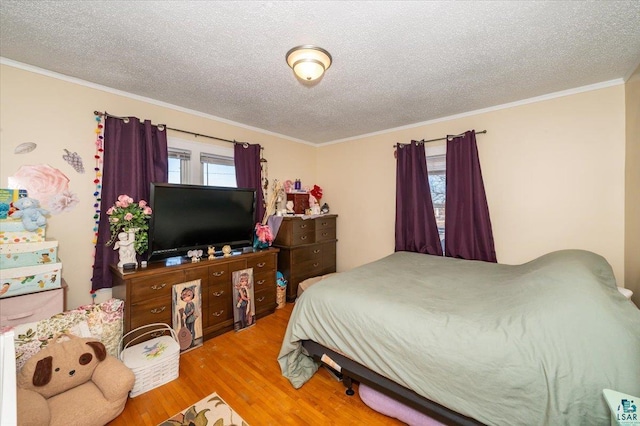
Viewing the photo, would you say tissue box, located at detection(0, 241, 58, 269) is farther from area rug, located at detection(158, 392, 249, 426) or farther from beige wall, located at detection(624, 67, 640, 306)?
beige wall, located at detection(624, 67, 640, 306)

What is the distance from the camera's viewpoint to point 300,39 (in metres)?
Result: 1.70

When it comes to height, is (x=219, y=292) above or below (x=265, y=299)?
above

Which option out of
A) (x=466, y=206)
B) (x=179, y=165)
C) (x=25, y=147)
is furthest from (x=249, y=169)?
(x=466, y=206)

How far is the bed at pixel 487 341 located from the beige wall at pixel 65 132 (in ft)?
6.83

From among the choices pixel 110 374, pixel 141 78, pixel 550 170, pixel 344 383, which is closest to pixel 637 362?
pixel 344 383

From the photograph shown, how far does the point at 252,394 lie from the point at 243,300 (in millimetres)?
1092

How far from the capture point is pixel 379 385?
1600 millimetres

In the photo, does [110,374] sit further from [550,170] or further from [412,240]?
[550,170]

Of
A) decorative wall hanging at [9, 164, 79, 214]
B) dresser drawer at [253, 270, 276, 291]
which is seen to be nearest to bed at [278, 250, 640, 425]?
dresser drawer at [253, 270, 276, 291]

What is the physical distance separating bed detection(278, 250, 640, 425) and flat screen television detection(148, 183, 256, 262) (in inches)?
56.6

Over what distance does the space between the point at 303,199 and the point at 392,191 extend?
1.38 metres

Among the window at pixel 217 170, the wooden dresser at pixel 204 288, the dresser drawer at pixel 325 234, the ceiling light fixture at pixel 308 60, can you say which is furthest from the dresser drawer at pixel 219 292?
the ceiling light fixture at pixel 308 60

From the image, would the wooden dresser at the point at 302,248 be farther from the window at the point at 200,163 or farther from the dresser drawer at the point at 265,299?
the window at the point at 200,163

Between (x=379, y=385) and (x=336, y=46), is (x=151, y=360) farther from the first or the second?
(x=336, y=46)
